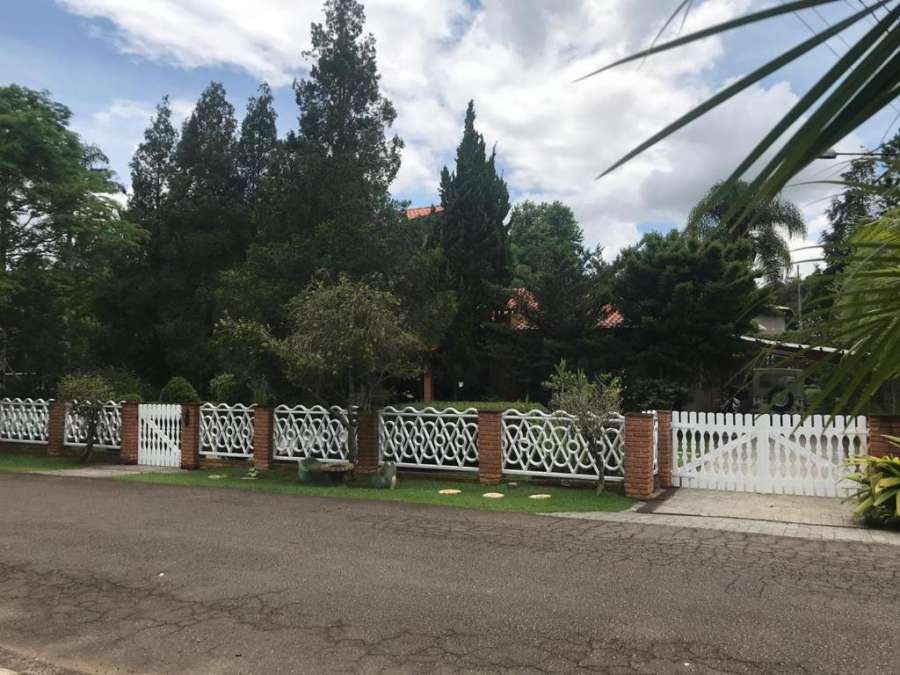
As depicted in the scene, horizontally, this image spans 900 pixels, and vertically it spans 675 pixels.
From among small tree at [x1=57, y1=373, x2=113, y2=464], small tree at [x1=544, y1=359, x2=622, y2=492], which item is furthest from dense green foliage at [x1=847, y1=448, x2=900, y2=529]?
small tree at [x1=57, y1=373, x2=113, y2=464]

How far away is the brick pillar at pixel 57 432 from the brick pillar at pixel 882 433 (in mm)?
17006

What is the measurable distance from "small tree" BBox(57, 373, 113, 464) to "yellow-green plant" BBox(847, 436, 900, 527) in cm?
1496

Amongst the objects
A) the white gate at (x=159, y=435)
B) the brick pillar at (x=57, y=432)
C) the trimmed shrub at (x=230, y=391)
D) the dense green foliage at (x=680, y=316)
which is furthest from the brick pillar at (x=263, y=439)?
the dense green foliage at (x=680, y=316)

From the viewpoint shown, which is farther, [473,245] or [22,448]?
[473,245]

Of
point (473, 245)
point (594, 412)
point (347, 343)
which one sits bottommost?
point (594, 412)

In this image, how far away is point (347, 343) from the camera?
11711 millimetres

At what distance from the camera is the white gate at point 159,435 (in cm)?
1539

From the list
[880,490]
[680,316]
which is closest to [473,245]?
[680,316]

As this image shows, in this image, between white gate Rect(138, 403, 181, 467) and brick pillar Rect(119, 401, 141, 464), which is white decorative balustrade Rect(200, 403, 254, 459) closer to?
white gate Rect(138, 403, 181, 467)

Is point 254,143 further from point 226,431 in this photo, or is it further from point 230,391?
point 226,431

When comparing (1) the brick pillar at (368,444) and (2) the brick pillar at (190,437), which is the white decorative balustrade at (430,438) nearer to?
(1) the brick pillar at (368,444)

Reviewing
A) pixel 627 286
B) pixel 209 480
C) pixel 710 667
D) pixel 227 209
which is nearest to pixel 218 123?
pixel 227 209

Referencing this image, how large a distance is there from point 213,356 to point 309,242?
30.0 feet

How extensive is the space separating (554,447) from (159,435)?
8.99 m
